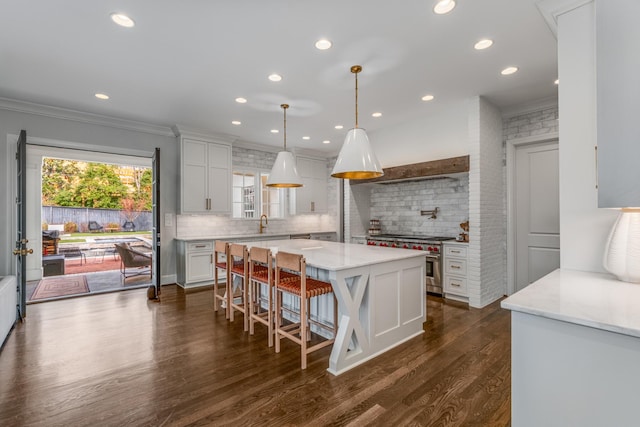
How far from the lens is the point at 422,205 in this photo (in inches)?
205

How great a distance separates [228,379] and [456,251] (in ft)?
10.8

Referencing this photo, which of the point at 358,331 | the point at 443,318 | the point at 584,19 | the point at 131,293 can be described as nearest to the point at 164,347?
the point at 358,331

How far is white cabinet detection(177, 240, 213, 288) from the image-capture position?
4938mm

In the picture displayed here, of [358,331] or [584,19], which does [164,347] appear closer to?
[358,331]

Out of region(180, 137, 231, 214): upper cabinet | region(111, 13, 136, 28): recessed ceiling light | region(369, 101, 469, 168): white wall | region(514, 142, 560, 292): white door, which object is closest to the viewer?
region(111, 13, 136, 28): recessed ceiling light

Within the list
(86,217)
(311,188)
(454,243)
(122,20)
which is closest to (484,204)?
(454,243)

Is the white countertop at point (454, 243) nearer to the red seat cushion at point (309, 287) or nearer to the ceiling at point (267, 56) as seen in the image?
the ceiling at point (267, 56)

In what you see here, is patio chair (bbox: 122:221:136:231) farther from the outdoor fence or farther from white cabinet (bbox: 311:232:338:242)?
white cabinet (bbox: 311:232:338:242)

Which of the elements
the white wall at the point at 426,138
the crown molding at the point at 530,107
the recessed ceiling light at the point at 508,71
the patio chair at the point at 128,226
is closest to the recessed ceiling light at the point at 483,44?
the recessed ceiling light at the point at 508,71

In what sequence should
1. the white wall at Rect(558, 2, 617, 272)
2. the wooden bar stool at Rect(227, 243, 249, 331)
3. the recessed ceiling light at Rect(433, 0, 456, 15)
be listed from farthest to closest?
the wooden bar stool at Rect(227, 243, 249, 331) < the recessed ceiling light at Rect(433, 0, 456, 15) < the white wall at Rect(558, 2, 617, 272)

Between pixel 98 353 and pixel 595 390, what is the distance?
341cm

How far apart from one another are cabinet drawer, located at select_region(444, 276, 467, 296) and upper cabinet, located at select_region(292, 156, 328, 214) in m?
3.34

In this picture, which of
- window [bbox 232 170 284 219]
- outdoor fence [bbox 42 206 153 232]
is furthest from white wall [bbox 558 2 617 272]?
outdoor fence [bbox 42 206 153 232]

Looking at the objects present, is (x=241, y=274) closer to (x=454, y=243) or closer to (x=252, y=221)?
(x=454, y=243)
